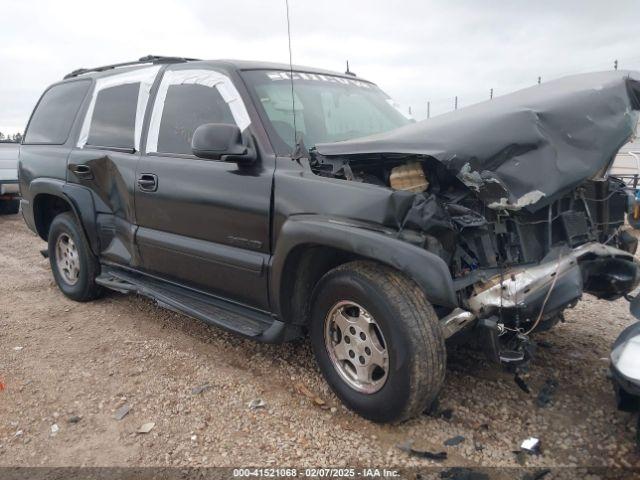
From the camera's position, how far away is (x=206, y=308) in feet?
11.4

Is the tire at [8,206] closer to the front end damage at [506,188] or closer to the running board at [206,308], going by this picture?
the running board at [206,308]

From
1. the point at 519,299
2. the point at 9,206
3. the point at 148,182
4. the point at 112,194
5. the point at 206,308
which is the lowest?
the point at 9,206

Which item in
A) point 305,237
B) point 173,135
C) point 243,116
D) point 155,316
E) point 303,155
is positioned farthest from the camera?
point 155,316

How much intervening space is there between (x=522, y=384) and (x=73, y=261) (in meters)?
3.85

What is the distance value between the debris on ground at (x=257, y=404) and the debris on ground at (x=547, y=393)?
4.94 feet

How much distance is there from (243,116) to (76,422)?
1.95m

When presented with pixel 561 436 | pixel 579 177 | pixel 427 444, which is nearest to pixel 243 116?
pixel 579 177

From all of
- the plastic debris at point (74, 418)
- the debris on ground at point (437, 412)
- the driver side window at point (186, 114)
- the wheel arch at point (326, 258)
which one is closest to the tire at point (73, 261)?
the driver side window at point (186, 114)

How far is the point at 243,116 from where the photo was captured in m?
3.22

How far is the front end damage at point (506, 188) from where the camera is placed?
2.51 m

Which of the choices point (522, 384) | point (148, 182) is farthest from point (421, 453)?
point (148, 182)

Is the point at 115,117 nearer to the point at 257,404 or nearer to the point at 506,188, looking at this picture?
the point at 257,404

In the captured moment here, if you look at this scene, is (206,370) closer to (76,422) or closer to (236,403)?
(236,403)

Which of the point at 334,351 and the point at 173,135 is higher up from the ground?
the point at 173,135
